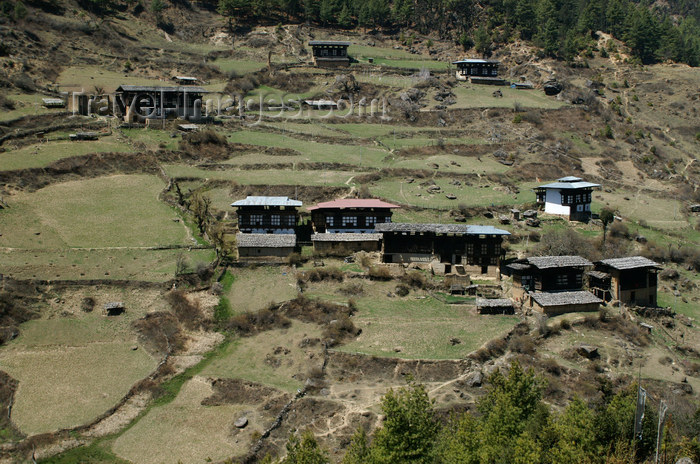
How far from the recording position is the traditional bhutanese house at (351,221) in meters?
67.1

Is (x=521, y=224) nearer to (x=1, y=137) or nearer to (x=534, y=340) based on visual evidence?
(x=534, y=340)

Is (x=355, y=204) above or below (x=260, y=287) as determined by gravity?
above

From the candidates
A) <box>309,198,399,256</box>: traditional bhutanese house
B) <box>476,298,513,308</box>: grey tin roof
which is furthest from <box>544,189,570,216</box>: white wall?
<box>476,298,513,308</box>: grey tin roof

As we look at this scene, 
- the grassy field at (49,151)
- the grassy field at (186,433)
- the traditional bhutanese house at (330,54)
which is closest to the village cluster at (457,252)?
the grassy field at (186,433)

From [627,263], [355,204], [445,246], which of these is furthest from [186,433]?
[627,263]

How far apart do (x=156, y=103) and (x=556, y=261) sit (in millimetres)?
61697

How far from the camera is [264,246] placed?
6344 cm

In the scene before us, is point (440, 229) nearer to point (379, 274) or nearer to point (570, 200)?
point (379, 274)

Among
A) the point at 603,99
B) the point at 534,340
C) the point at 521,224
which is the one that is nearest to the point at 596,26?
the point at 603,99

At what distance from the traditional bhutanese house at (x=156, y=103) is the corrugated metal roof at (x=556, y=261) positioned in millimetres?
57611

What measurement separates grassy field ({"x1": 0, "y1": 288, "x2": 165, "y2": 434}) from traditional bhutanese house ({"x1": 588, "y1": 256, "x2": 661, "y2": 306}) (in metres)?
37.6

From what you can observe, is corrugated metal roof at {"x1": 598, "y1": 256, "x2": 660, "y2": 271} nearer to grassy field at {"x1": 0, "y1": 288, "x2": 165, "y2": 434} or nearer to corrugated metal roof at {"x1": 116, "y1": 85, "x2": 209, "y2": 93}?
grassy field at {"x1": 0, "y1": 288, "x2": 165, "y2": 434}

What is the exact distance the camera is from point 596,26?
152 metres

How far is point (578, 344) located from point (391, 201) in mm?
31101
